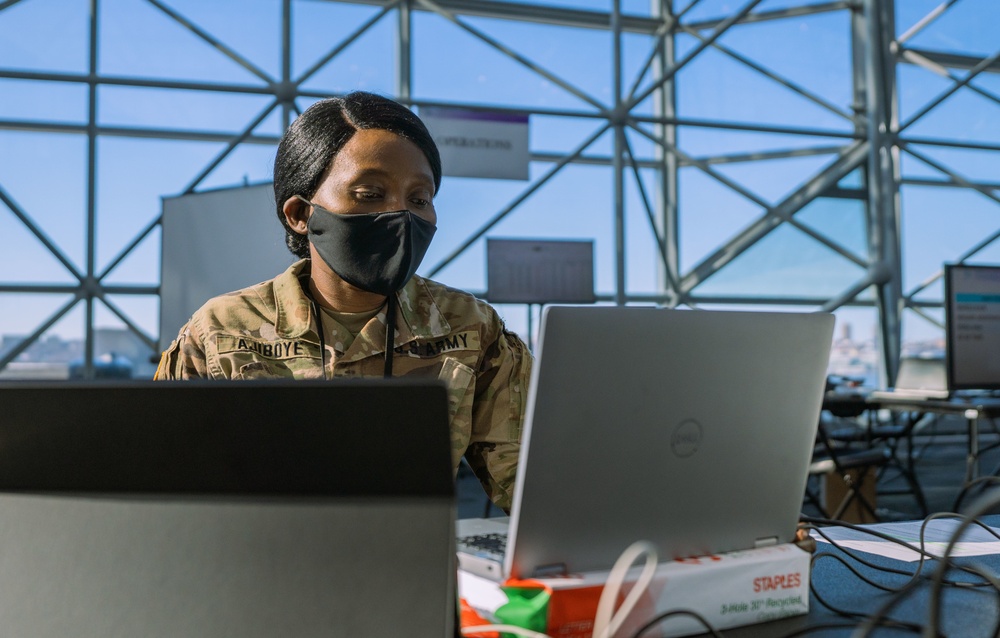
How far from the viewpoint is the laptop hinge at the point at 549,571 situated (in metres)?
0.67

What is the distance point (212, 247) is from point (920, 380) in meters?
3.34

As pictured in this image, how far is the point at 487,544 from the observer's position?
0.78 metres

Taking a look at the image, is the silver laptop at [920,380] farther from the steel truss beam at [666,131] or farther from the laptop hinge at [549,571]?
the laptop hinge at [549,571]

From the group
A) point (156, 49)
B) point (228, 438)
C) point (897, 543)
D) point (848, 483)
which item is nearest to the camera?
point (228, 438)

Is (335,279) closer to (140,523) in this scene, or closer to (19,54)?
(140,523)

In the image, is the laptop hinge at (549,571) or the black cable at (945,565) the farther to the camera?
the laptop hinge at (549,571)

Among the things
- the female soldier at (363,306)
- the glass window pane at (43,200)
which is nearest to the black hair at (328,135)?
the female soldier at (363,306)

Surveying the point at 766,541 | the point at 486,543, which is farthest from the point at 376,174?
the point at 766,541

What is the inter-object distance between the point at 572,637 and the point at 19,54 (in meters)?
5.86

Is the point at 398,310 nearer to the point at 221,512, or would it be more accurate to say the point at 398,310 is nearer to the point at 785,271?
the point at 221,512

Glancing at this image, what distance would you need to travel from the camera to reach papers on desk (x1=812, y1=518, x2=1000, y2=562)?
3.50 ft

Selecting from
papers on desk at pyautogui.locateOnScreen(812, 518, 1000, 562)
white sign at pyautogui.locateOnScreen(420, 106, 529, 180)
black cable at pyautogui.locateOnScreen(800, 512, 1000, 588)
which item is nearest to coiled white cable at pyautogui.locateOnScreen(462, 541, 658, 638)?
black cable at pyautogui.locateOnScreen(800, 512, 1000, 588)

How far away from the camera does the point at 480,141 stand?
5.76m

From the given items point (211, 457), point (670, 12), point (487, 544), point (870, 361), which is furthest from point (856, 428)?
point (211, 457)
